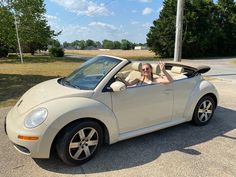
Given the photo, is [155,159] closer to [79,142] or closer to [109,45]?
[79,142]

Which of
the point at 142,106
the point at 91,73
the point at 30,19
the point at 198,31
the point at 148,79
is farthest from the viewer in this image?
the point at 198,31

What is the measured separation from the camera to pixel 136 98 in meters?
4.02

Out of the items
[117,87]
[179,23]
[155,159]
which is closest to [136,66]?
[117,87]

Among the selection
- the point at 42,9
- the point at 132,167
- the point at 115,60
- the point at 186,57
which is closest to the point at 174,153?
the point at 132,167

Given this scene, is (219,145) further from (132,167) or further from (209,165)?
(132,167)

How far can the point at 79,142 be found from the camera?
353cm

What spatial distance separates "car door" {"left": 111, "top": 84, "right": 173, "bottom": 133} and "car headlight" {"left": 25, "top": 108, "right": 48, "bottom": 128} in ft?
3.35

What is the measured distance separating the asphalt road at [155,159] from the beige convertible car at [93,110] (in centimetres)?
23

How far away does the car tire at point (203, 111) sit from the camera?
16.4ft

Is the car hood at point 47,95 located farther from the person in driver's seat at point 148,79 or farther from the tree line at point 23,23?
the tree line at point 23,23

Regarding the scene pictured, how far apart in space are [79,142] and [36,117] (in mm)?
682

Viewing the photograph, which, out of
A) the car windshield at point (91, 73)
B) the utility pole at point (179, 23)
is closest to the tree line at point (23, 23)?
the utility pole at point (179, 23)

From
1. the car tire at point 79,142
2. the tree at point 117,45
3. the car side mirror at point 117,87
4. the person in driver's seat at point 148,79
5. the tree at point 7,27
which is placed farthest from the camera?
the tree at point 117,45

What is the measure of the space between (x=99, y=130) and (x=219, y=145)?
2.09 m
